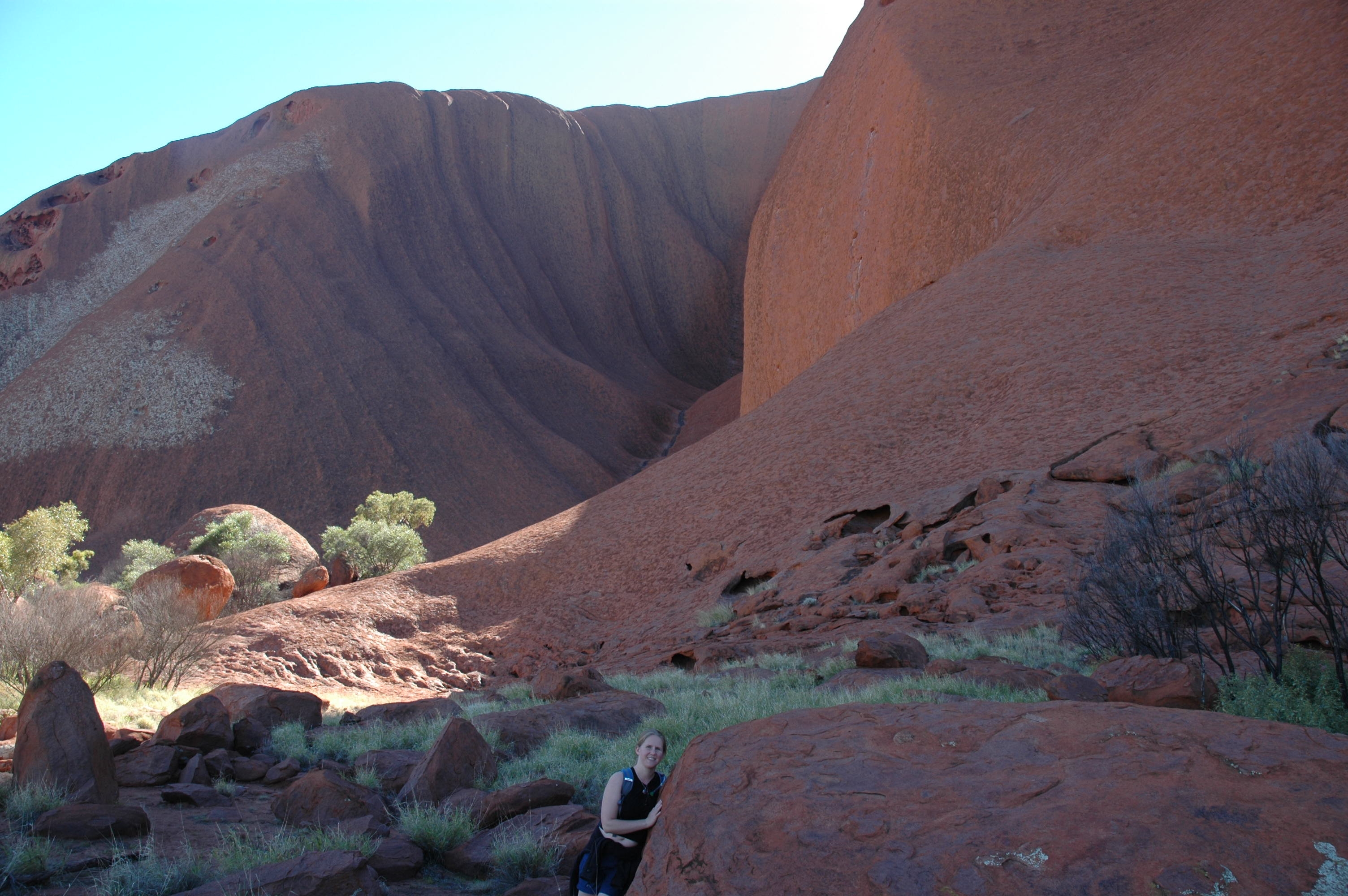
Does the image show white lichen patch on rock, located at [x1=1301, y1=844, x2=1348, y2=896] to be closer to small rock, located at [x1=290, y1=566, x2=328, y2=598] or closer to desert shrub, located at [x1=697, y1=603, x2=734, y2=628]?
desert shrub, located at [x1=697, y1=603, x2=734, y2=628]

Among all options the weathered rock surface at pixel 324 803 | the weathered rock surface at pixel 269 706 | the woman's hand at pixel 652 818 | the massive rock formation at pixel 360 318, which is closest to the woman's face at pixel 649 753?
the woman's hand at pixel 652 818

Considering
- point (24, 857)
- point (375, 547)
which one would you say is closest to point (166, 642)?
point (24, 857)

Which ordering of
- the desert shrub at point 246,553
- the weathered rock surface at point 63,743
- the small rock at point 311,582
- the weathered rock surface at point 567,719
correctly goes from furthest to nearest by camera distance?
the desert shrub at point 246,553
the small rock at point 311,582
the weathered rock surface at point 567,719
the weathered rock surface at point 63,743

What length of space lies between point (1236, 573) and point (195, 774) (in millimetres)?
7886

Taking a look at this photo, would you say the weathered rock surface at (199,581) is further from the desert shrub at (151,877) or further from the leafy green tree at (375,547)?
the desert shrub at (151,877)

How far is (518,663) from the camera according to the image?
566 inches

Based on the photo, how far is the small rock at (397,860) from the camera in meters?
3.99

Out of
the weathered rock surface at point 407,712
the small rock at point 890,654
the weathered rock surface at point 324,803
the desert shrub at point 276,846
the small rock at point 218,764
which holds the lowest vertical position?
the weathered rock surface at point 407,712

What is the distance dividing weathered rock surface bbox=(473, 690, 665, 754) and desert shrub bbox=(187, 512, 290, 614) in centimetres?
1383

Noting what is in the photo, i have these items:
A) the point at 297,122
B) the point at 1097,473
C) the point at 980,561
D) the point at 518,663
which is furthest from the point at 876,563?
the point at 297,122

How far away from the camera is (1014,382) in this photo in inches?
606

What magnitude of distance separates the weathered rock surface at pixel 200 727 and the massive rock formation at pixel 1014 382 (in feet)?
20.3

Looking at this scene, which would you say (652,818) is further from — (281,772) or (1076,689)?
(281,772)

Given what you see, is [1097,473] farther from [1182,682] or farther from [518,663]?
[518,663]
